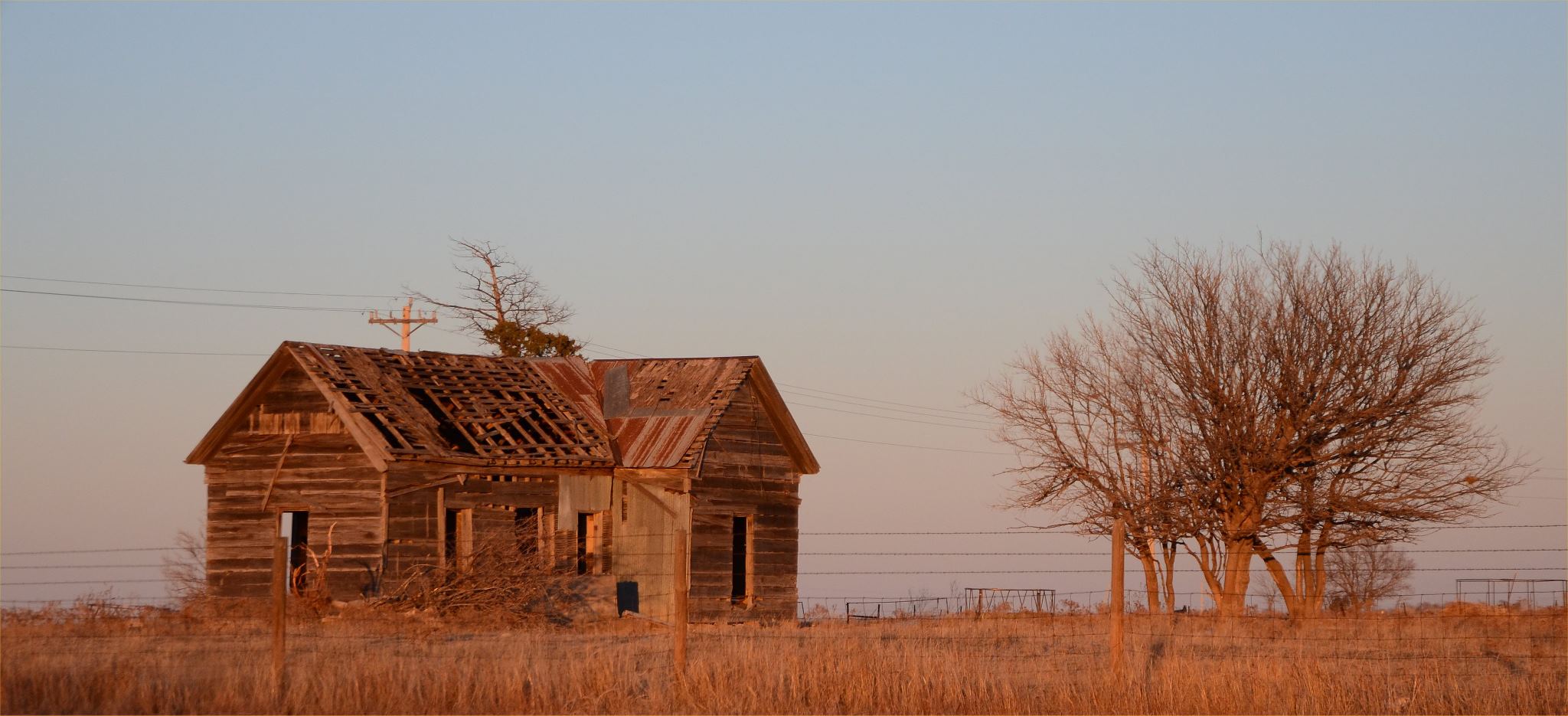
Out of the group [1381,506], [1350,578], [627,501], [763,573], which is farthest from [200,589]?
[1350,578]

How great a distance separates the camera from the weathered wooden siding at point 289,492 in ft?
83.2

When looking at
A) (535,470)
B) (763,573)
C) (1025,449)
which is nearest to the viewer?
(535,470)

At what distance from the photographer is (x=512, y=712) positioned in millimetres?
12891

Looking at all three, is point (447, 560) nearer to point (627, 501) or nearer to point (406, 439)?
point (406, 439)

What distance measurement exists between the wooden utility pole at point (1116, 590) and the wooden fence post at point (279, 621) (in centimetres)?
701

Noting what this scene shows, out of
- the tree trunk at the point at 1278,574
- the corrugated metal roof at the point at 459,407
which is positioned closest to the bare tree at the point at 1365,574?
the tree trunk at the point at 1278,574

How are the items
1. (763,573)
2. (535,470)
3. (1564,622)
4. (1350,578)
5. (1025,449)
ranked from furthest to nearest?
(1350,578)
(1025,449)
(763,573)
(535,470)
(1564,622)

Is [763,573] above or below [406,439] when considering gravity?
below

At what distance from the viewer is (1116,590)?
13891mm

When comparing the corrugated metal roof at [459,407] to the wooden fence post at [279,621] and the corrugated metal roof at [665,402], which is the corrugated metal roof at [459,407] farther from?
the wooden fence post at [279,621]

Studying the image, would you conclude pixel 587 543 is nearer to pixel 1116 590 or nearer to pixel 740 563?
pixel 740 563

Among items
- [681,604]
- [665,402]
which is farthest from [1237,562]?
[681,604]

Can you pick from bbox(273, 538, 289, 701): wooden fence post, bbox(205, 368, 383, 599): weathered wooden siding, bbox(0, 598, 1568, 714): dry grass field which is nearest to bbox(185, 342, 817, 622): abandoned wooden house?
bbox(205, 368, 383, 599): weathered wooden siding

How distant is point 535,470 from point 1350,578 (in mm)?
29292
